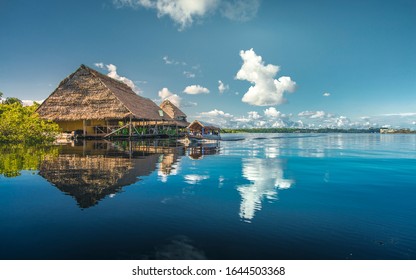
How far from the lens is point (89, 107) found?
33.5 metres

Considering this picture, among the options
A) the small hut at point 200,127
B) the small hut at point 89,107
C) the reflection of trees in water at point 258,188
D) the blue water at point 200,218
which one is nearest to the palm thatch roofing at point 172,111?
the small hut at point 200,127

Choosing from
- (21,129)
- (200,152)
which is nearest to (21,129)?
(21,129)

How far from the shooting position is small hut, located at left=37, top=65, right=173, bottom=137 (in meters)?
32.5

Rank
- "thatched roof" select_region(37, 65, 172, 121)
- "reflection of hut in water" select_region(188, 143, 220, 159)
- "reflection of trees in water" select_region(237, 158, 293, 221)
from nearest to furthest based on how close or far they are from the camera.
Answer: "reflection of trees in water" select_region(237, 158, 293, 221)
"reflection of hut in water" select_region(188, 143, 220, 159)
"thatched roof" select_region(37, 65, 172, 121)

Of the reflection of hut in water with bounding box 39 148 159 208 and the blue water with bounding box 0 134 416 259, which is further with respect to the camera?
the reflection of hut in water with bounding box 39 148 159 208

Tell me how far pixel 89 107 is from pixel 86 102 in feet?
3.62

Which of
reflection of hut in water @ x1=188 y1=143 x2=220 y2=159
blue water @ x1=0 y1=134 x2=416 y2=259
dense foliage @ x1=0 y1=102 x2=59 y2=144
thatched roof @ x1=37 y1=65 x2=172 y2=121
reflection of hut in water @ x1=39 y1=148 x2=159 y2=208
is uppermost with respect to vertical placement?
thatched roof @ x1=37 y1=65 x2=172 y2=121

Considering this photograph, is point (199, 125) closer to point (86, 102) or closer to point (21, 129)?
point (86, 102)

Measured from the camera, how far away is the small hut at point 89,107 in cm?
3247

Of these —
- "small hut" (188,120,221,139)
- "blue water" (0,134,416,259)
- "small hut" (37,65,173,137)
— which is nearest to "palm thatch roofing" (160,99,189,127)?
"small hut" (188,120,221,139)

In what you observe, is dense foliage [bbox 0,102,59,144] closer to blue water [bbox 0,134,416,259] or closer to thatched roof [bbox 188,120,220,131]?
blue water [bbox 0,134,416,259]

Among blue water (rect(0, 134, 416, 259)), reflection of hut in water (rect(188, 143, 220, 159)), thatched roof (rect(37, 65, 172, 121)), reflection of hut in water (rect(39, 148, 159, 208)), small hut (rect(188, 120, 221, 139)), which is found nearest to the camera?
blue water (rect(0, 134, 416, 259))
